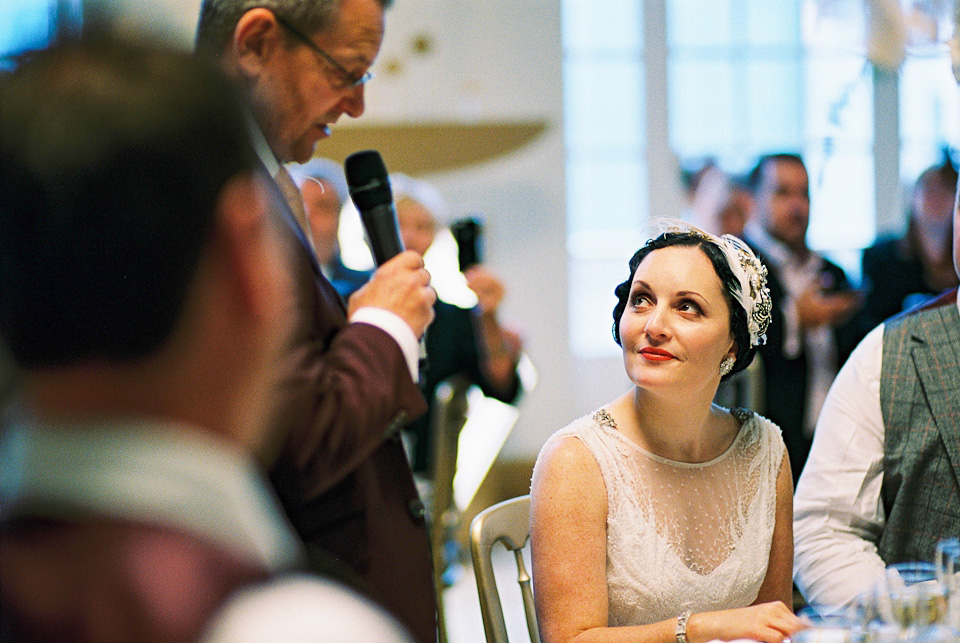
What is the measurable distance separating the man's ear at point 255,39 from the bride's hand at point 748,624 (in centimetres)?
114

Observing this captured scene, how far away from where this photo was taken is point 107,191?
0.40 m

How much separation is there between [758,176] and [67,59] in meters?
3.55

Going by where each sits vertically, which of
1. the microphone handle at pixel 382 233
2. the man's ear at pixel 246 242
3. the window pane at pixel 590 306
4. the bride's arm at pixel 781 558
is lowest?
the window pane at pixel 590 306

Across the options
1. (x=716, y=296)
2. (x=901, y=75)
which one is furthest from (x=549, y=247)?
(x=716, y=296)

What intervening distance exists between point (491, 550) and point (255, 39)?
1.08 meters

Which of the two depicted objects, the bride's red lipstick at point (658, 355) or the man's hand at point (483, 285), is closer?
the bride's red lipstick at point (658, 355)

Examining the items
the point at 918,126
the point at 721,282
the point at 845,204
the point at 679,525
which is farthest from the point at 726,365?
the point at 918,126

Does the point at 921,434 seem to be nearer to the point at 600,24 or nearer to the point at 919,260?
the point at 919,260

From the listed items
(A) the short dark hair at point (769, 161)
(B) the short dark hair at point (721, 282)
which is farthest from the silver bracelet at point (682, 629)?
(A) the short dark hair at point (769, 161)

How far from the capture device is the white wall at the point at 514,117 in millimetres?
6617

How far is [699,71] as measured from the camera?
689 centimetres

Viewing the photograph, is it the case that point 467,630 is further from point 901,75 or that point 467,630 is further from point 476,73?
point 476,73

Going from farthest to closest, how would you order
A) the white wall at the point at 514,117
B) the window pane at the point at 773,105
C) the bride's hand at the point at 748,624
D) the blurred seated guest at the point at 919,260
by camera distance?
the window pane at the point at 773,105 → the white wall at the point at 514,117 → the blurred seated guest at the point at 919,260 → the bride's hand at the point at 748,624

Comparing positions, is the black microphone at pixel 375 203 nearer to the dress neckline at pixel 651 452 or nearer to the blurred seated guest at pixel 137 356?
the dress neckline at pixel 651 452
